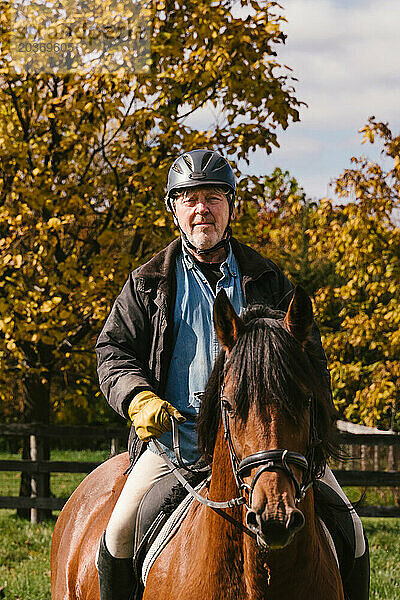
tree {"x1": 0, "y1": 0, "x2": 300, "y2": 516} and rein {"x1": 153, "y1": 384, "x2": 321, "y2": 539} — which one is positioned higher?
tree {"x1": 0, "y1": 0, "x2": 300, "y2": 516}

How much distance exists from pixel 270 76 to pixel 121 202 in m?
2.21

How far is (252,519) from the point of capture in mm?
2107

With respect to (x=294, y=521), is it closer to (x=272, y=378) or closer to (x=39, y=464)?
(x=272, y=378)

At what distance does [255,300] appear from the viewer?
3.21m

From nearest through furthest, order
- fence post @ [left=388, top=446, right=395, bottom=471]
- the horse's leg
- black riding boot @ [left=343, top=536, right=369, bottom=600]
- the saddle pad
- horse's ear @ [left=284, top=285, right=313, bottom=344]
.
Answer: horse's ear @ [left=284, top=285, right=313, bottom=344] → the saddle pad → black riding boot @ [left=343, top=536, right=369, bottom=600] → the horse's leg → fence post @ [left=388, top=446, right=395, bottom=471]

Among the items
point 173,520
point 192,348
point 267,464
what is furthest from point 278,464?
point 192,348

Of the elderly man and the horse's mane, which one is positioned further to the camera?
the elderly man

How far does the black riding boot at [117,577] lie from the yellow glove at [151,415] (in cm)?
71

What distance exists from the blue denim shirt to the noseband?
0.83m

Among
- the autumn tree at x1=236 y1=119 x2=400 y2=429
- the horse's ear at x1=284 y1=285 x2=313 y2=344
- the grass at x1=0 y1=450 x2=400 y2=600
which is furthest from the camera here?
the autumn tree at x1=236 y1=119 x2=400 y2=429

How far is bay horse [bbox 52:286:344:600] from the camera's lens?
7.05 feet

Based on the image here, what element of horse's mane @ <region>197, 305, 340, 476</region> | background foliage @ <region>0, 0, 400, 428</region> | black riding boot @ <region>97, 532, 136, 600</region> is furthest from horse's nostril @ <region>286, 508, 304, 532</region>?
background foliage @ <region>0, 0, 400, 428</region>

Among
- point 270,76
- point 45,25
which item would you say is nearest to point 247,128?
point 270,76

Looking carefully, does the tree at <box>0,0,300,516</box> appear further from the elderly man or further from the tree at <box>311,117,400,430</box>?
the elderly man
